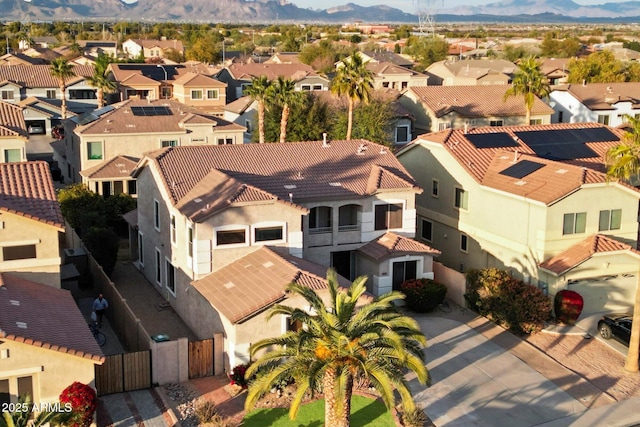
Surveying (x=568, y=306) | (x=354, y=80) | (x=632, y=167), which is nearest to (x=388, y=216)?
(x=568, y=306)

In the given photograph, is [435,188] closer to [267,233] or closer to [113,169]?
[267,233]

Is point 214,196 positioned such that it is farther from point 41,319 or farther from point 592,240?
point 592,240

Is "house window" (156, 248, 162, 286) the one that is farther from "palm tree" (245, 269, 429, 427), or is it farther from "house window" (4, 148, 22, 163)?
"house window" (4, 148, 22, 163)

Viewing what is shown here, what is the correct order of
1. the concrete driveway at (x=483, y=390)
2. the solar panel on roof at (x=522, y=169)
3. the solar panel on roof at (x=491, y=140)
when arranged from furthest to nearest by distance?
the solar panel on roof at (x=491, y=140) < the solar panel on roof at (x=522, y=169) < the concrete driveway at (x=483, y=390)

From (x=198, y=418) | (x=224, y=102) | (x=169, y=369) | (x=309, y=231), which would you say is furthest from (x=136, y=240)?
(x=224, y=102)

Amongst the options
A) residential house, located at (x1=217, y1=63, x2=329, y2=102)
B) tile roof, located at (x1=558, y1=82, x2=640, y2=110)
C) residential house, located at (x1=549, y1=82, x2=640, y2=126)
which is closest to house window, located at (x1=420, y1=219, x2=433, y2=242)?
residential house, located at (x1=549, y1=82, x2=640, y2=126)

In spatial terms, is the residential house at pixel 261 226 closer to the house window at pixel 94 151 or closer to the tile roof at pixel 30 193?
the tile roof at pixel 30 193

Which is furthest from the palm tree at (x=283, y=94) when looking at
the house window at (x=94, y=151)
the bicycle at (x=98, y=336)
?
the bicycle at (x=98, y=336)
